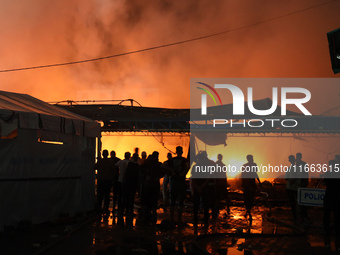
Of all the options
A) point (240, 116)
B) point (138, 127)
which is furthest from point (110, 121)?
point (240, 116)

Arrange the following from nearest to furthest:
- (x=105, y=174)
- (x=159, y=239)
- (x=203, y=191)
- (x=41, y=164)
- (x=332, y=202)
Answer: (x=159, y=239), (x=332, y=202), (x=41, y=164), (x=203, y=191), (x=105, y=174)

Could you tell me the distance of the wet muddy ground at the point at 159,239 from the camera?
8094mm

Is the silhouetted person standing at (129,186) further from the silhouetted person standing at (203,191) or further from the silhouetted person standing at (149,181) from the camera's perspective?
the silhouetted person standing at (203,191)

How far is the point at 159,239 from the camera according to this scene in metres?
9.38

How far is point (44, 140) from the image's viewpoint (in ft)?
38.1

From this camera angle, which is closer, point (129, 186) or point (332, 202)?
point (332, 202)

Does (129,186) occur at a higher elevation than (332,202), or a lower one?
higher

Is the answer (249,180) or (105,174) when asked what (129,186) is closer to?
(105,174)

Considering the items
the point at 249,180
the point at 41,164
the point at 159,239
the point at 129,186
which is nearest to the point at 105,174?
the point at 129,186

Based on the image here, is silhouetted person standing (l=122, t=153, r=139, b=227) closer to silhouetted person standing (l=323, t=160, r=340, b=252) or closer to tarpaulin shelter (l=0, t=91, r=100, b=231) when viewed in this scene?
tarpaulin shelter (l=0, t=91, r=100, b=231)

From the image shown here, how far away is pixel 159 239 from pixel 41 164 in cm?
398

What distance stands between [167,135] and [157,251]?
2093 centimetres

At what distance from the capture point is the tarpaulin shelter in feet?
34.6

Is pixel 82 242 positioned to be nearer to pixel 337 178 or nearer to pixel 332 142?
pixel 337 178
